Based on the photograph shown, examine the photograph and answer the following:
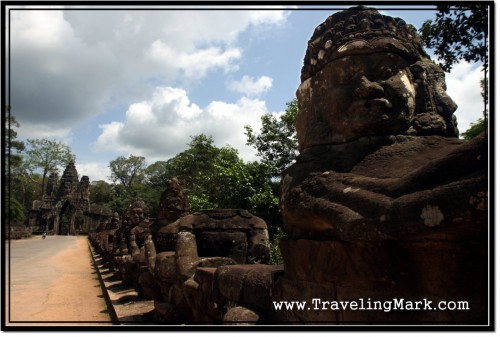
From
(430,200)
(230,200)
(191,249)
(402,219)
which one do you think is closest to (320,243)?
(402,219)

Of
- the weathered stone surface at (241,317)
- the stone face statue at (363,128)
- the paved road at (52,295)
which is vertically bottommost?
the paved road at (52,295)

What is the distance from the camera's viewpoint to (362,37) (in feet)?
9.12

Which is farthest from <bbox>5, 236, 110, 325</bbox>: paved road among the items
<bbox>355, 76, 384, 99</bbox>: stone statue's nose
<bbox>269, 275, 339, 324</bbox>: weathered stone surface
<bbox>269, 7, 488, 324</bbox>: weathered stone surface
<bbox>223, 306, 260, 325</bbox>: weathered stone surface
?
<bbox>355, 76, 384, 99</bbox>: stone statue's nose

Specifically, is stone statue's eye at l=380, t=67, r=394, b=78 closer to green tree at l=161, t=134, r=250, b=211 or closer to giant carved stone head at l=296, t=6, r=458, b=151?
giant carved stone head at l=296, t=6, r=458, b=151

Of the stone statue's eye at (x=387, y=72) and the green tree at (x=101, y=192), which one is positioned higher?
the green tree at (x=101, y=192)

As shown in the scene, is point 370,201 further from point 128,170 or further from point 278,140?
point 128,170

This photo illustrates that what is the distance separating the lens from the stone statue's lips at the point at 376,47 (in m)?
2.71

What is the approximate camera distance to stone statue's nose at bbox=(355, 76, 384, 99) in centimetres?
263

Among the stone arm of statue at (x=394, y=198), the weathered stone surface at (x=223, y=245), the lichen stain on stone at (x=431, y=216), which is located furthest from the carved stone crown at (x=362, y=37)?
the weathered stone surface at (x=223, y=245)

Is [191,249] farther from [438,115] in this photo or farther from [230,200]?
[230,200]

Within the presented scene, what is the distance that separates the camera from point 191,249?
479cm

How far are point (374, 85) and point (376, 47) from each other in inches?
11.6

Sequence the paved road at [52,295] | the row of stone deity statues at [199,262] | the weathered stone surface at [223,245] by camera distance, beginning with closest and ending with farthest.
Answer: the row of stone deity statues at [199,262] < the weathered stone surface at [223,245] < the paved road at [52,295]

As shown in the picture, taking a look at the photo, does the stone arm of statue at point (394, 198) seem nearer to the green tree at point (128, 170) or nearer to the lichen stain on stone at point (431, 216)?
the lichen stain on stone at point (431, 216)
